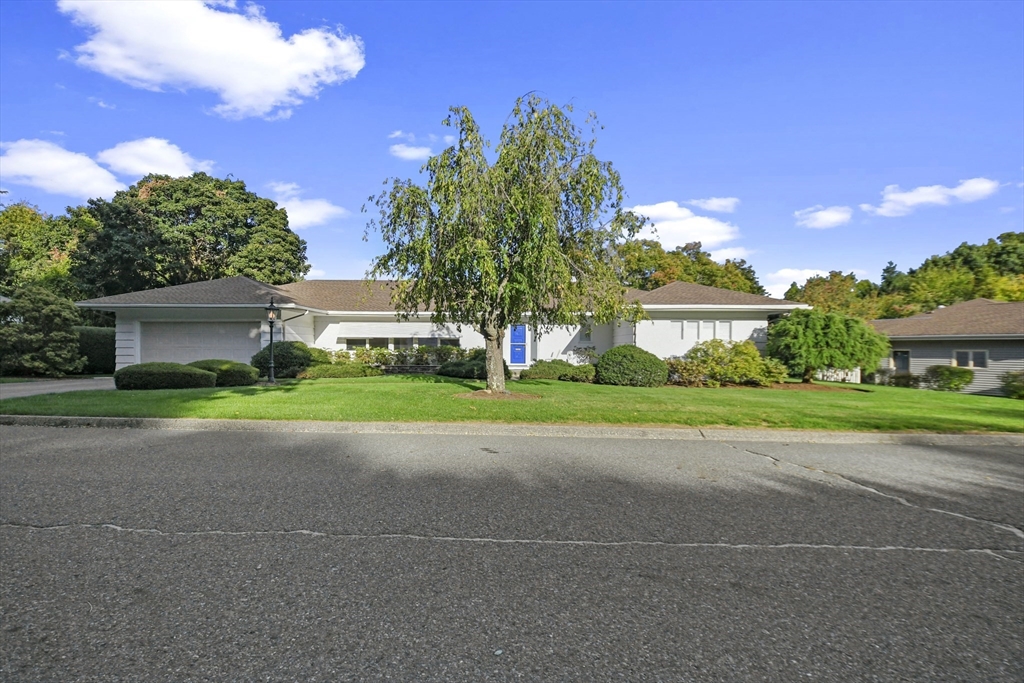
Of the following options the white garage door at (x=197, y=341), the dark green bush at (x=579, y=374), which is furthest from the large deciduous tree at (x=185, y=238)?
the dark green bush at (x=579, y=374)

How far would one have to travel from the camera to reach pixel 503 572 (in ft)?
12.0

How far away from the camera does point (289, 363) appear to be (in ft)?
66.6

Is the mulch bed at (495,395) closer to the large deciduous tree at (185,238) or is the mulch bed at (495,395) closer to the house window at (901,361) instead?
the house window at (901,361)

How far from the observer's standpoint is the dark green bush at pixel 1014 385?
836 inches

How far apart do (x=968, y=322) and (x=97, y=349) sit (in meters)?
38.3

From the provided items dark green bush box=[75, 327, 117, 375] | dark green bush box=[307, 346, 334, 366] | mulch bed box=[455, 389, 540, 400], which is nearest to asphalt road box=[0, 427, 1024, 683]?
mulch bed box=[455, 389, 540, 400]

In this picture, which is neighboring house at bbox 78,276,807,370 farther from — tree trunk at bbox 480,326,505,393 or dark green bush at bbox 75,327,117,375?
tree trunk at bbox 480,326,505,393

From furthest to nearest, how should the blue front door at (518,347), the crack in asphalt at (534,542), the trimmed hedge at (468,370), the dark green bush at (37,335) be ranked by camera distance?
the blue front door at (518,347), the trimmed hedge at (468,370), the dark green bush at (37,335), the crack in asphalt at (534,542)

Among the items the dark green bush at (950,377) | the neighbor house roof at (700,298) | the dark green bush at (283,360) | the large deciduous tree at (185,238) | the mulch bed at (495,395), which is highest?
the large deciduous tree at (185,238)

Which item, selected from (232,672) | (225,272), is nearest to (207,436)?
(232,672)

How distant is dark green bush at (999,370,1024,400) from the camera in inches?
836

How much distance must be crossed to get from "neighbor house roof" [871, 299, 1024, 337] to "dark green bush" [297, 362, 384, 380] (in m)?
25.3

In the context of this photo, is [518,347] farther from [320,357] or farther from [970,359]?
[970,359]

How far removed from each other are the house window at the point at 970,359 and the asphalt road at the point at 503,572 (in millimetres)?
23539
